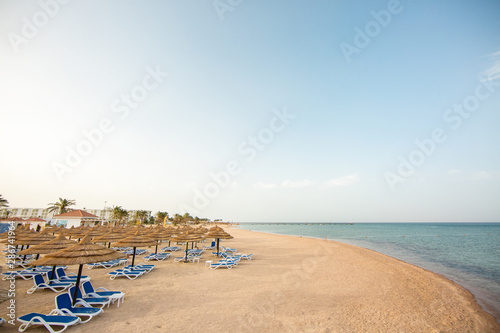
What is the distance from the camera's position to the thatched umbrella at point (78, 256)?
21.2 feet

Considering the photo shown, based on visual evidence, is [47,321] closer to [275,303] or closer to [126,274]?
[126,274]

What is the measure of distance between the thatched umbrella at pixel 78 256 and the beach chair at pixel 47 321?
1.18m

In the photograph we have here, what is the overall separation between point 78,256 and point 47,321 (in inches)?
69.8

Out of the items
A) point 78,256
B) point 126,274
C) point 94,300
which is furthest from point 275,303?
point 126,274

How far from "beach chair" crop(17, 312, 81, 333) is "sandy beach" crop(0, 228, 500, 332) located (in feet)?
0.95

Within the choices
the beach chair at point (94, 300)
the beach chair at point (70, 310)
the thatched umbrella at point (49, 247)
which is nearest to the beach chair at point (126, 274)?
the thatched umbrella at point (49, 247)

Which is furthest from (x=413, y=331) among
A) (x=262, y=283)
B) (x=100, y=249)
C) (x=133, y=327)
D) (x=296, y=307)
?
(x=100, y=249)

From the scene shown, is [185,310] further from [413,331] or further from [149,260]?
[149,260]

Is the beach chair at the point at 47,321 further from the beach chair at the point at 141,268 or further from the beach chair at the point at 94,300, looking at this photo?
the beach chair at the point at 141,268

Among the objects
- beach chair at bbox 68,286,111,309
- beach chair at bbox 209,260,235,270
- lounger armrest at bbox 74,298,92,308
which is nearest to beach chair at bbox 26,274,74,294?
beach chair at bbox 68,286,111,309

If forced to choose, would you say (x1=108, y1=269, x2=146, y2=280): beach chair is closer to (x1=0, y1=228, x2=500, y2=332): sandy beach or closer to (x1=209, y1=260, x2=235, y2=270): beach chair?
(x1=0, y1=228, x2=500, y2=332): sandy beach

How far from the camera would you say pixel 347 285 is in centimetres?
1046

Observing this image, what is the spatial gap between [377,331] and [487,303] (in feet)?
26.4

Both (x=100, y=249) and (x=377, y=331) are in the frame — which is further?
(x=100, y=249)
